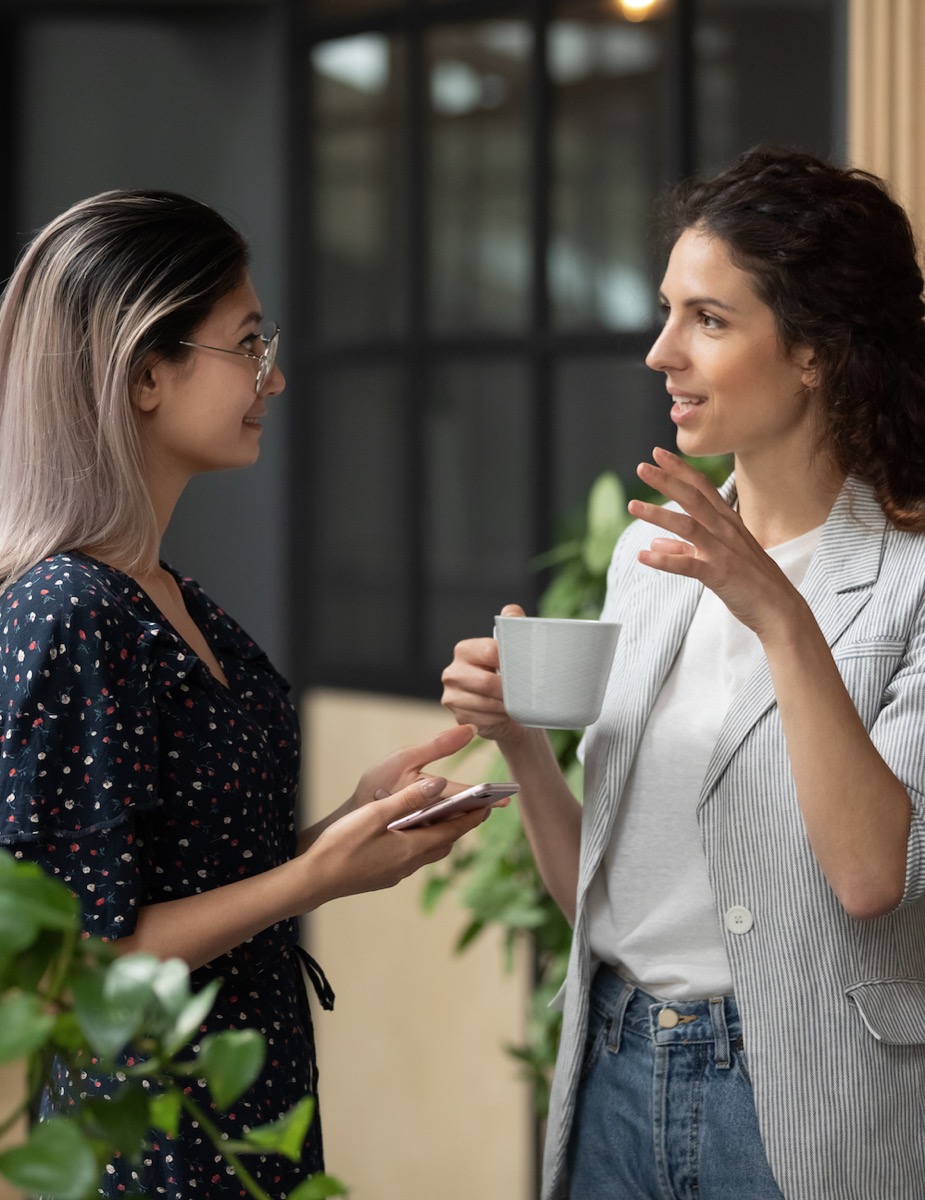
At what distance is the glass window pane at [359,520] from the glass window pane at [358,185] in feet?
0.62

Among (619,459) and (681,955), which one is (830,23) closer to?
(619,459)

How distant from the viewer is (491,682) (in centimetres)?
129

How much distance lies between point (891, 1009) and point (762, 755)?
237 mm

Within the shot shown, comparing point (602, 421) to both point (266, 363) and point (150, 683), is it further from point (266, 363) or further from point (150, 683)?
point (150, 683)

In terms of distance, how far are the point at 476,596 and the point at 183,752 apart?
8.12 feet

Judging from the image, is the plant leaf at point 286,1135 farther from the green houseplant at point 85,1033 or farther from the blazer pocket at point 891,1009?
the blazer pocket at point 891,1009

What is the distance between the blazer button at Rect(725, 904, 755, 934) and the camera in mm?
1147

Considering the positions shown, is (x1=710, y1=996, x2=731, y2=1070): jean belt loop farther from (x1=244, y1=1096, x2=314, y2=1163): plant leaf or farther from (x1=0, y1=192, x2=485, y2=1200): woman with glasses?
(x1=244, y1=1096, x2=314, y2=1163): plant leaf

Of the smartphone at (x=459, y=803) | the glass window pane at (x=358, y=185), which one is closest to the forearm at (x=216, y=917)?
the smartphone at (x=459, y=803)

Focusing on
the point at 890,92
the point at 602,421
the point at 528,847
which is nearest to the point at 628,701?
the point at 528,847

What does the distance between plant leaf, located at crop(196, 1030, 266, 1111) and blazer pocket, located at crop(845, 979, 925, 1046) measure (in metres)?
0.83

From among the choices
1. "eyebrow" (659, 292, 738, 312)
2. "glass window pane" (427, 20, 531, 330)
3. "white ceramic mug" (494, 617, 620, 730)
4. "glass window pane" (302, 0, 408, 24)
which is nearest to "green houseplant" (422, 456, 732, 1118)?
"eyebrow" (659, 292, 738, 312)

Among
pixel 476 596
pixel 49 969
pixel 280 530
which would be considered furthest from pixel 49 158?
pixel 49 969

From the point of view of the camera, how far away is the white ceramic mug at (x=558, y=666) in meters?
1.10
